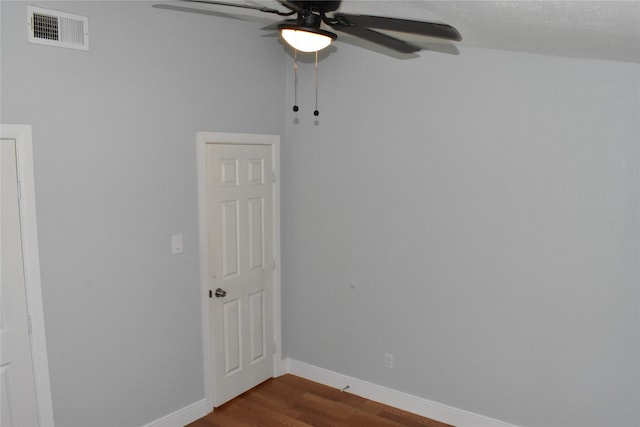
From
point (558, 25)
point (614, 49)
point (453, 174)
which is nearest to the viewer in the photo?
point (558, 25)

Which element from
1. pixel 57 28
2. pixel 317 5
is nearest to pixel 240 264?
pixel 57 28

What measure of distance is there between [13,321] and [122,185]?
37.8 inches

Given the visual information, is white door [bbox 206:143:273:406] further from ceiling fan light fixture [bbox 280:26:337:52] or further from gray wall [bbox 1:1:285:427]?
ceiling fan light fixture [bbox 280:26:337:52]

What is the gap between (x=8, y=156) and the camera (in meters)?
2.51

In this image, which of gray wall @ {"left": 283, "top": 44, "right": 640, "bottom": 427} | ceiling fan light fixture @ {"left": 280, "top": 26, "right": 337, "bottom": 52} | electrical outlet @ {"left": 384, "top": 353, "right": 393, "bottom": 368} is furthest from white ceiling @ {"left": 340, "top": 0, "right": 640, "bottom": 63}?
electrical outlet @ {"left": 384, "top": 353, "right": 393, "bottom": 368}

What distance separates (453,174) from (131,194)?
218cm

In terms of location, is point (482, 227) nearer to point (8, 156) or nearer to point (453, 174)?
point (453, 174)

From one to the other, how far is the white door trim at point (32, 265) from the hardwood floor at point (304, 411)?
1167 mm

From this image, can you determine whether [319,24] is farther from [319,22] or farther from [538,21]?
[538,21]

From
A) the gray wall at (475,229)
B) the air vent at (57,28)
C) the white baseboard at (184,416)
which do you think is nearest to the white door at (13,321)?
the air vent at (57,28)

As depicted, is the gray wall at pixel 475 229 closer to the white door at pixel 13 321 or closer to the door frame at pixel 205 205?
the door frame at pixel 205 205

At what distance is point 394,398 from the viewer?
A: 12.6 feet

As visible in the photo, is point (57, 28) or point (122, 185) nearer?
point (57, 28)

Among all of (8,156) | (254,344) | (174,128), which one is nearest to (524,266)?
(254,344)
